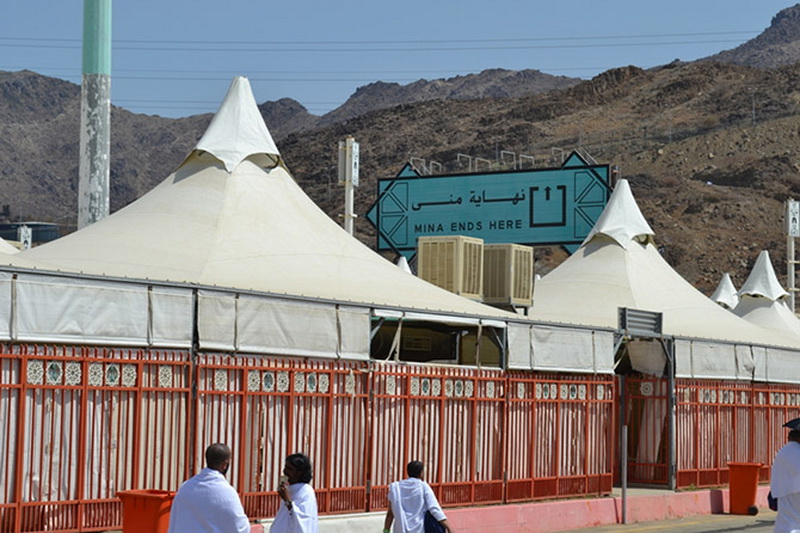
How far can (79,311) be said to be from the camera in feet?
46.1

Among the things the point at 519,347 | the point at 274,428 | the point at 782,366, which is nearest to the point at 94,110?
the point at 519,347

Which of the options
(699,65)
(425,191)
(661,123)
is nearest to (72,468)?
(425,191)

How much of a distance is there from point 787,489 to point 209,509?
16.6 ft

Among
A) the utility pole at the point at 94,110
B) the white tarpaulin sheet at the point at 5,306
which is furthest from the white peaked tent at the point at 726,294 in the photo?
the white tarpaulin sheet at the point at 5,306

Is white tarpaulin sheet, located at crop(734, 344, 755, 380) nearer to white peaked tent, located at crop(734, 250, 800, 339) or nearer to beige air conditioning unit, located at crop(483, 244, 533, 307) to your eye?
beige air conditioning unit, located at crop(483, 244, 533, 307)

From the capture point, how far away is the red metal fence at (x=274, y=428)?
45.3 ft

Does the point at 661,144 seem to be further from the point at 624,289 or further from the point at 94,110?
the point at 94,110

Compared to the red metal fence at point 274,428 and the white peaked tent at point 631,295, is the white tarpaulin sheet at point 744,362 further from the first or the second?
the red metal fence at point 274,428

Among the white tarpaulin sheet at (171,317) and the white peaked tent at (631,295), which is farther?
the white peaked tent at (631,295)

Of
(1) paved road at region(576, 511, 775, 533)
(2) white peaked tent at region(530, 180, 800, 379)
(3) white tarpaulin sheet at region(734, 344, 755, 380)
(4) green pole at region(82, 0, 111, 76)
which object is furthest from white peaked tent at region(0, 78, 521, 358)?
(4) green pole at region(82, 0, 111, 76)

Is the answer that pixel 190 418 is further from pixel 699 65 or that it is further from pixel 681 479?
pixel 699 65

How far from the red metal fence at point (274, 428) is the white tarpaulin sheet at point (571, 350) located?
0.26 metres

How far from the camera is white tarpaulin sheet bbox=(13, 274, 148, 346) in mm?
13562

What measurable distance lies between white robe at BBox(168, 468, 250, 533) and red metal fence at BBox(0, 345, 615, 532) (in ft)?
17.6
